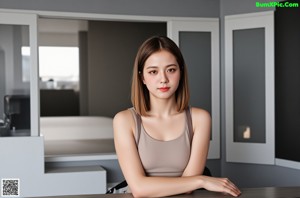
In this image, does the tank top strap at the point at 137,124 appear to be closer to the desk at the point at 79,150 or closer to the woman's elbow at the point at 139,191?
the woman's elbow at the point at 139,191

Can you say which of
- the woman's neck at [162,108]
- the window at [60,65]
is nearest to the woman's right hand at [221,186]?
the woman's neck at [162,108]

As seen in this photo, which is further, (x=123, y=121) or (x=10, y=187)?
(x=10, y=187)

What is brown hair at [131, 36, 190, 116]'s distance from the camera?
5.90 ft

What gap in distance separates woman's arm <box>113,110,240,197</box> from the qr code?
2.75 meters

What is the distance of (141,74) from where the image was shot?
6.03ft

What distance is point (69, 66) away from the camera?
10305 mm

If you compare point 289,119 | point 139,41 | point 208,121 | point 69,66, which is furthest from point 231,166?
point 69,66

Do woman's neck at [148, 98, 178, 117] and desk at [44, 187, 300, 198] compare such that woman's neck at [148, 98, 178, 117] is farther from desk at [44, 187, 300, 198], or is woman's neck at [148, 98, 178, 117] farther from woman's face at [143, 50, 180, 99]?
desk at [44, 187, 300, 198]

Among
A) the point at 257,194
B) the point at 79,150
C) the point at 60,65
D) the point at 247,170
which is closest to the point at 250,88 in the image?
the point at 247,170

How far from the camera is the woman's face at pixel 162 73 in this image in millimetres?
1748

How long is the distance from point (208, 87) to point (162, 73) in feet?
10.6

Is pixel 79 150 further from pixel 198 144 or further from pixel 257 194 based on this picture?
pixel 257 194

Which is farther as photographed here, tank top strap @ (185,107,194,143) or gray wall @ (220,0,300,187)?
gray wall @ (220,0,300,187)

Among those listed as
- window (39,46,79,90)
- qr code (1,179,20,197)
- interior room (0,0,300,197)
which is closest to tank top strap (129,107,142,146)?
interior room (0,0,300,197)
